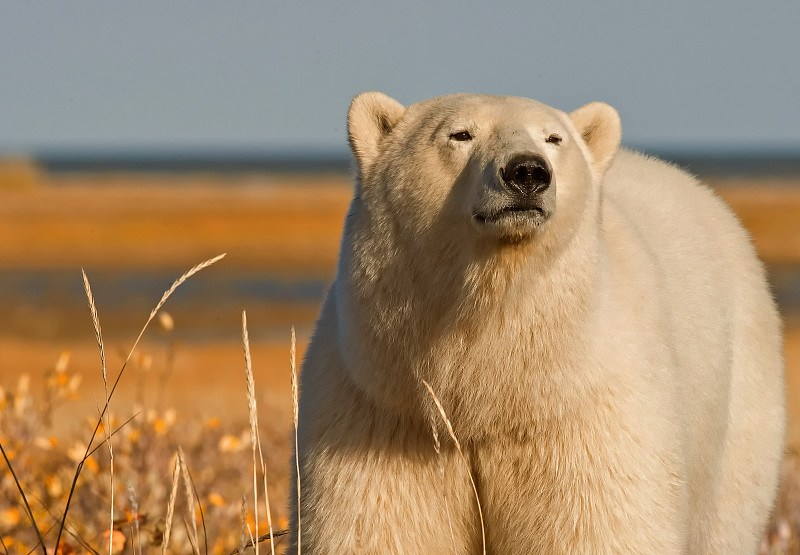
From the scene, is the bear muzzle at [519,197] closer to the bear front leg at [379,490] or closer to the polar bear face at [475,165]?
the polar bear face at [475,165]

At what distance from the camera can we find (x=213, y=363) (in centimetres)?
1448

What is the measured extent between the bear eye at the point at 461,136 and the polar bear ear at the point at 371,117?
1.21 ft

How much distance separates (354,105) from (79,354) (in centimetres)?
1235

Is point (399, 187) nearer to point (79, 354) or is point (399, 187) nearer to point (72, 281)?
point (79, 354)

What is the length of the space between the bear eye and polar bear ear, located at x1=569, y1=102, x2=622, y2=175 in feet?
2.02

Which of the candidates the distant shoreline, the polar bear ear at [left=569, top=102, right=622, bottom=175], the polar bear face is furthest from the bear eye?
the distant shoreline

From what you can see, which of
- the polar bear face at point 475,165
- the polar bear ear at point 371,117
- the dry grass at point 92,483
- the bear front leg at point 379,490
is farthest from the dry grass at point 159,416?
the polar bear ear at point 371,117

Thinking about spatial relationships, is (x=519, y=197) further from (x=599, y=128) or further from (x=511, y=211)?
(x=599, y=128)

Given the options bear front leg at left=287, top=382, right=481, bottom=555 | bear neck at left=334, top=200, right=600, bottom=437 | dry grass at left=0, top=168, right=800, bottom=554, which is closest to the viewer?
bear neck at left=334, top=200, right=600, bottom=437

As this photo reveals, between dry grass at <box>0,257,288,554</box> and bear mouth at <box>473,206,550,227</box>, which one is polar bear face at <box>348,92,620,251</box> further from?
dry grass at <box>0,257,288,554</box>

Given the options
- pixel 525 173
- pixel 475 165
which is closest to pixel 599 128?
pixel 475 165

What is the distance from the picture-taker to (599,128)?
13.8ft

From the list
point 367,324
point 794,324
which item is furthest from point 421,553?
point 794,324

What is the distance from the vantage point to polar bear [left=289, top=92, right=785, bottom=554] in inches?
141
